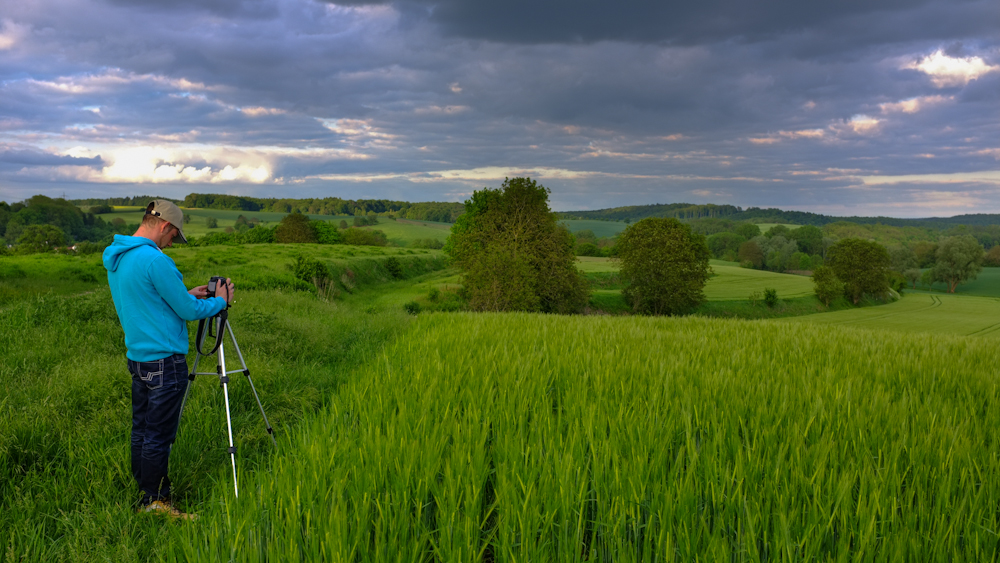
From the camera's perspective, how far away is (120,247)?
4.11 m

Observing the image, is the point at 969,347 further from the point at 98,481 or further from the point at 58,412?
the point at 58,412

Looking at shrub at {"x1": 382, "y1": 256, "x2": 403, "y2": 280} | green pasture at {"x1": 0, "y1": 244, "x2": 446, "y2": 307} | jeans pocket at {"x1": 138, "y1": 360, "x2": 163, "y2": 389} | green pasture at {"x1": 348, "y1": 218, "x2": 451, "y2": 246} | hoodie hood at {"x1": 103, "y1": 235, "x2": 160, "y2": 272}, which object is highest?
green pasture at {"x1": 348, "y1": 218, "x2": 451, "y2": 246}

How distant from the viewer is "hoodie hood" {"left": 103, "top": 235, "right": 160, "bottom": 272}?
13.3 ft

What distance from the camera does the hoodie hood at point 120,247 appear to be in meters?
4.06

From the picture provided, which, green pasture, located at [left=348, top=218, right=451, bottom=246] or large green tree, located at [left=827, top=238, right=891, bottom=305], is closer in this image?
large green tree, located at [left=827, top=238, right=891, bottom=305]

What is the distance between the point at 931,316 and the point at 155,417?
3222 inches

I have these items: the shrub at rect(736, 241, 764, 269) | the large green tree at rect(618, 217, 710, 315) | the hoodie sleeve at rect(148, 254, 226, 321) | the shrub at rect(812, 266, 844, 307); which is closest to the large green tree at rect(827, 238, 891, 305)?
the shrub at rect(812, 266, 844, 307)

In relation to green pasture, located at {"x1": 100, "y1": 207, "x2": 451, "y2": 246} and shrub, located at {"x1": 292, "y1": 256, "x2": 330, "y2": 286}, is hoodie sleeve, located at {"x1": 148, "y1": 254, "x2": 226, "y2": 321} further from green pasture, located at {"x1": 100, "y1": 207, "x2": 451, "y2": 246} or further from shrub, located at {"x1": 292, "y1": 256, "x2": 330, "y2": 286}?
green pasture, located at {"x1": 100, "y1": 207, "x2": 451, "y2": 246}

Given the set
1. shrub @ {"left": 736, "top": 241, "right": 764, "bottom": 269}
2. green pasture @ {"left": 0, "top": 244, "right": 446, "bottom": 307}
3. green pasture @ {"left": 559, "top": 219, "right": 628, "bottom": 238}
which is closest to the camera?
green pasture @ {"left": 0, "top": 244, "right": 446, "bottom": 307}

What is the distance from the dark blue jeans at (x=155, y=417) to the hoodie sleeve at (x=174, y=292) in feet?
1.51

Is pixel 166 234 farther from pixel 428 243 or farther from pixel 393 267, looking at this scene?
pixel 428 243

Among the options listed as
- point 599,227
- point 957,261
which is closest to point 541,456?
point 957,261

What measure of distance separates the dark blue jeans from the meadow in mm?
239

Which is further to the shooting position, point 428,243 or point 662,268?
point 428,243
